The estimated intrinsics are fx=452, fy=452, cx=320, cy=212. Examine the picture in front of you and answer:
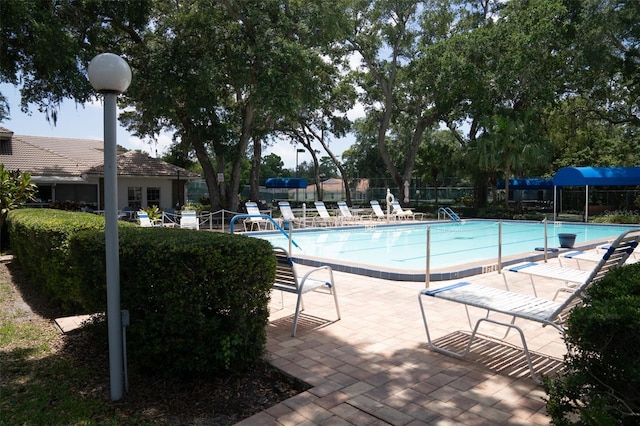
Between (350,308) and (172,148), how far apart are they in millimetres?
26083

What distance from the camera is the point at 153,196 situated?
24.9 m

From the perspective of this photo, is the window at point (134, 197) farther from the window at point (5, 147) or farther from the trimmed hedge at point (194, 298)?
the trimmed hedge at point (194, 298)

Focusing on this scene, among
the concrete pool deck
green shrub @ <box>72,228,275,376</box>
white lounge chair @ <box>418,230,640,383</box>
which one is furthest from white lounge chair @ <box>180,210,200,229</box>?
white lounge chair @ <box>418,230,640,383</box>

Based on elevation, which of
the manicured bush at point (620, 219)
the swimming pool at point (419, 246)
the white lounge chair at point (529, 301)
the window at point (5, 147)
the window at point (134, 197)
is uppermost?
the window at point (5, 147)

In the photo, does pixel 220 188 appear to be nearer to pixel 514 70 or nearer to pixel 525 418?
pixel 514 70

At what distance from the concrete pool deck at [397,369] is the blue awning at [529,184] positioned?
28255 millimetres

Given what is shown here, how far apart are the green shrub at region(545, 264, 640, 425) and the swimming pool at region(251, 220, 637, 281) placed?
5.71 meters

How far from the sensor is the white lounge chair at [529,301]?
3.61 m

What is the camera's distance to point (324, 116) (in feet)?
103

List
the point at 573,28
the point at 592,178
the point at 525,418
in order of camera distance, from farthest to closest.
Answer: the point at 573,28, the point at 592,178, the point at 525,418

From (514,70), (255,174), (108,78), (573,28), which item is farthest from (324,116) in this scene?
(108,78)

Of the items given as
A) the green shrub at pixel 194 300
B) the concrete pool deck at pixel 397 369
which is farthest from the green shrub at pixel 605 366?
the green shrub at pixel 194 300

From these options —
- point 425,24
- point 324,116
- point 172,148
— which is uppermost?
point 425,24

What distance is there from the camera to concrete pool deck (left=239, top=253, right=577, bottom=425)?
2977 mm
